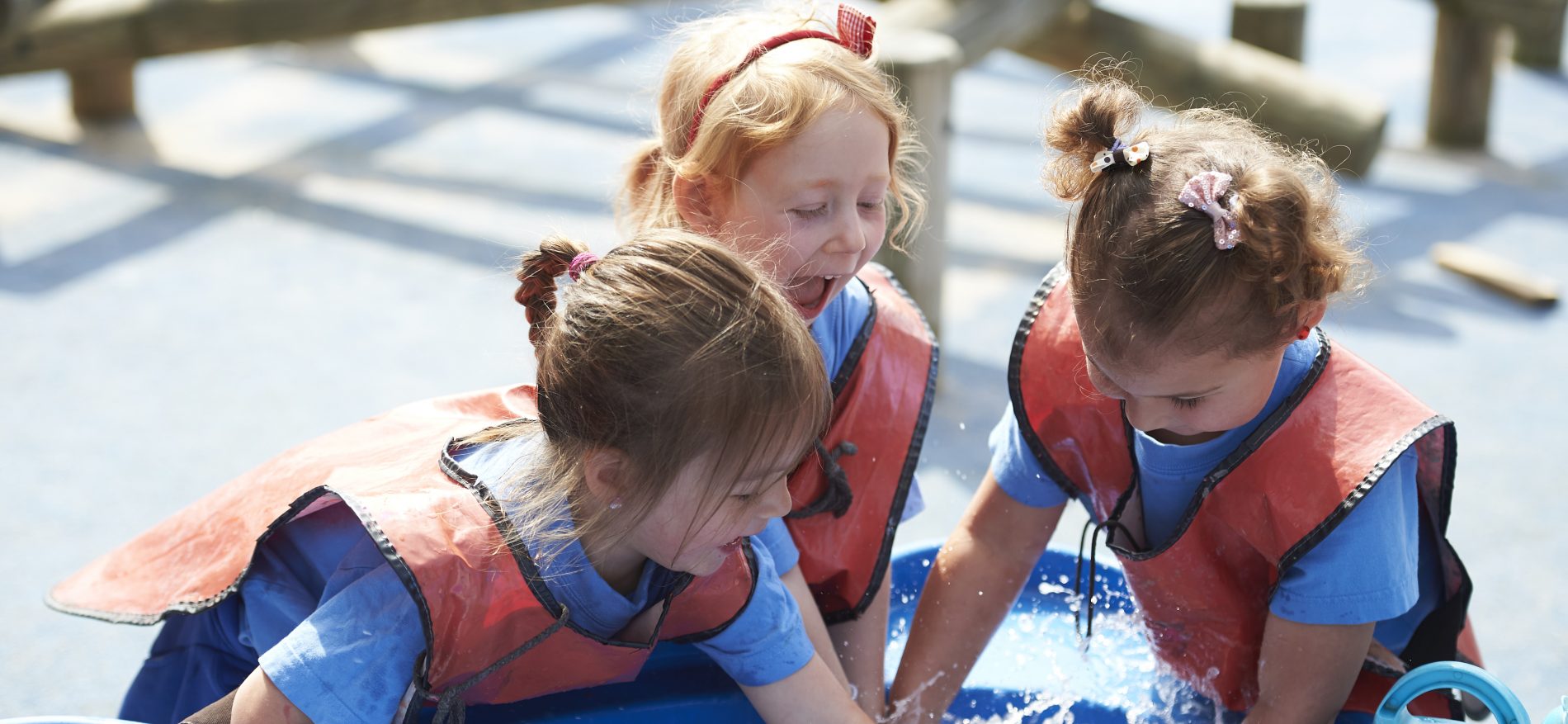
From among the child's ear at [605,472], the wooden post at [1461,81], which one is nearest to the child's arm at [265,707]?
the child's ear at [605,472]

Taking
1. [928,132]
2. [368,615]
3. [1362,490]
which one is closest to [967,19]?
[928,132]

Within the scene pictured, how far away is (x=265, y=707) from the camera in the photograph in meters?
1.15

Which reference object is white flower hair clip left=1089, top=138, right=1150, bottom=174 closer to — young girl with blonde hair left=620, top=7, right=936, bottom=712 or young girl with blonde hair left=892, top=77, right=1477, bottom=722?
young girl with blonde hair left=892, top=77, right=1477, bottom=722

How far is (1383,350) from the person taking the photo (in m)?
3.01

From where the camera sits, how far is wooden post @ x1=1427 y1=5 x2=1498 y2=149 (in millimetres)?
4168

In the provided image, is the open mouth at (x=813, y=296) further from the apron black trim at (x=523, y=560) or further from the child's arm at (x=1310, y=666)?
the child's arm at (x=1310, y=666)

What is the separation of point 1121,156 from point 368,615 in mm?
713

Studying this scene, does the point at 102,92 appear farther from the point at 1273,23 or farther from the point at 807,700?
the point at 807,700

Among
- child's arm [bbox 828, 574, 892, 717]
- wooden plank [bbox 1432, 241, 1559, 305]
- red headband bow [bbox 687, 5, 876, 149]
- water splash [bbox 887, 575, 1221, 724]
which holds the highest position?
red headband bow [bbox 687, 5, 876, 149]

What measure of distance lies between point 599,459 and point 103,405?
194 cm

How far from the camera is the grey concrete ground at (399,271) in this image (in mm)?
2350

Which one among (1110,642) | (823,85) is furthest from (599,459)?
(1110,642)

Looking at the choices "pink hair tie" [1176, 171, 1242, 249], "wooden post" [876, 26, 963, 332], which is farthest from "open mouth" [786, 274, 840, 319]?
"wooden post" [876, 26, 963, 332]

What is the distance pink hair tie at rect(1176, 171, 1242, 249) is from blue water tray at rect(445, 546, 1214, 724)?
1.85ft
